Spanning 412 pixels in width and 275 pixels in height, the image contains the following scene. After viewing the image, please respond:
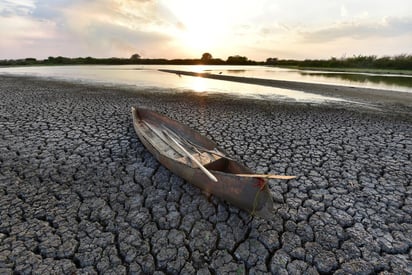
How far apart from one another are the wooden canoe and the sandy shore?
0.29 m

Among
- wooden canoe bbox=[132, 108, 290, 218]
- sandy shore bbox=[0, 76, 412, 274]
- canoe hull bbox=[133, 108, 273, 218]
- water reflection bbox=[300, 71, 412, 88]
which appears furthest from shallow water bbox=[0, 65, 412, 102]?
canoe hull bbox=[133, 108, 273, 218]

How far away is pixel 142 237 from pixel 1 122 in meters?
6.99

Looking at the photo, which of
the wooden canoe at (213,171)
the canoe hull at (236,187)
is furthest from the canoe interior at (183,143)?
the canoe hull at (236,187)

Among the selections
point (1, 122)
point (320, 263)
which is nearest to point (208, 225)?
point (320, 263)

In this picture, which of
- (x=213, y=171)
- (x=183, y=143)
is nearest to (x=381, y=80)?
(x=183, y=143)

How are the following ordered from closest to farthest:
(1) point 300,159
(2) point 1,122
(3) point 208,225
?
1. (3) point 208,225
2. (1) point 300,159
3. (2) point 1,122

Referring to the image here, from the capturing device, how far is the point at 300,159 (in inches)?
188

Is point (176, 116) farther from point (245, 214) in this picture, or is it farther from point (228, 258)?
point (228, 258)

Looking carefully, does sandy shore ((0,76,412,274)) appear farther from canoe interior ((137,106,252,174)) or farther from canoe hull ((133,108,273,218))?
canoe interior ((137,106,252,174))

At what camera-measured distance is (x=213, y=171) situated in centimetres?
305

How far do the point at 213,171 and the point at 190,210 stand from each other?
2.19 feet

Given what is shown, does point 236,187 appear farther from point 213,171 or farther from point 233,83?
point 233,83

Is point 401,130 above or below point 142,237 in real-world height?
above

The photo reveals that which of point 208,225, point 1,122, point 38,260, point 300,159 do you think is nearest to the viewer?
point 38,260
